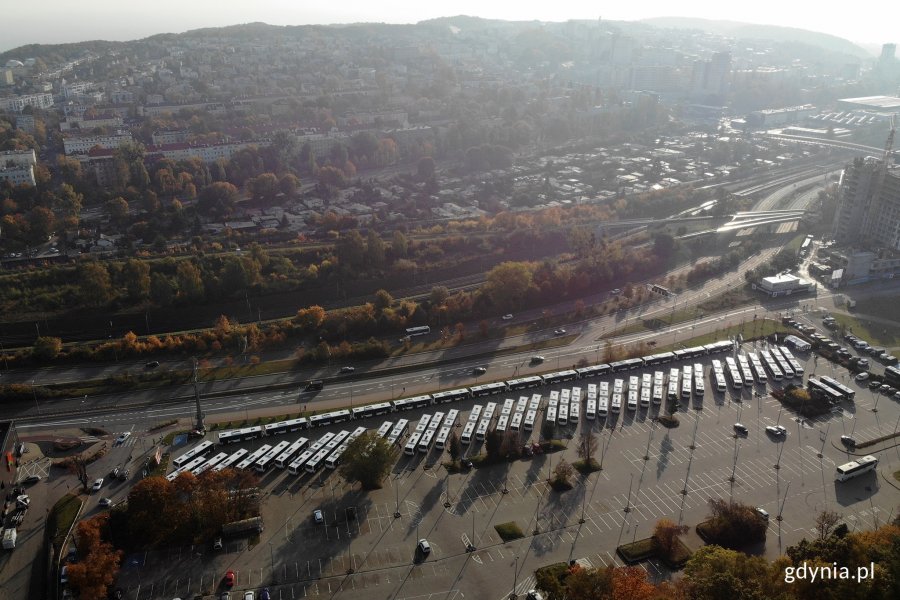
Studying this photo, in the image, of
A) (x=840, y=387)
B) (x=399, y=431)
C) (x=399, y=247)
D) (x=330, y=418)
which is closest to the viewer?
(x=399, y=431)

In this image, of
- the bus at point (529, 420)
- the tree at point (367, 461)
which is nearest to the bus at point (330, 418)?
the tree at point (367, 461)

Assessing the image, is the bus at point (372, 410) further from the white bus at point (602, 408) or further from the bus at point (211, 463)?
the white bus at point (602, 408)

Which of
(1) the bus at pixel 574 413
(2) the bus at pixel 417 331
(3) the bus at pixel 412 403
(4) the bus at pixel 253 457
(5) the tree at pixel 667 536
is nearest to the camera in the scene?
(5) the tree at pixel 667 536

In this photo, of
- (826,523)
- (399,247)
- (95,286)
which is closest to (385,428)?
(826,523)

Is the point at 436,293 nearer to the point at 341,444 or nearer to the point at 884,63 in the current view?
the point at 341,444

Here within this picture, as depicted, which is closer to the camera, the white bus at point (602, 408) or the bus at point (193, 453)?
the bus at point (193, 453)

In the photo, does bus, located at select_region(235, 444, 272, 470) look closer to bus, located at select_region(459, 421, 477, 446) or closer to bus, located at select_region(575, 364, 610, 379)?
bus, located at select_region(459, 421, 477, 446)

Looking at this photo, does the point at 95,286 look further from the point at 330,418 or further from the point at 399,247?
the point at 330,418
